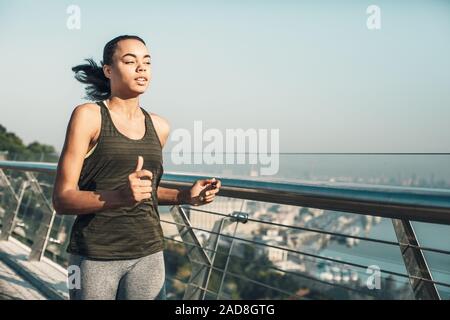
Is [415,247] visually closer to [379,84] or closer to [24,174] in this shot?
[24,174]

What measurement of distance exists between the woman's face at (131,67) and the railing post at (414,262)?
826 mm

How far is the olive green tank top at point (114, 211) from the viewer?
1381 mm

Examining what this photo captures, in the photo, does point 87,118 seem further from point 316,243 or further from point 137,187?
point 316,243

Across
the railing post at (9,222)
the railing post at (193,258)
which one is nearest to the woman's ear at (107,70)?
the railing post at (193,258)

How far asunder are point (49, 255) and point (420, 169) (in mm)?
2715

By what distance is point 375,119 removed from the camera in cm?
4978

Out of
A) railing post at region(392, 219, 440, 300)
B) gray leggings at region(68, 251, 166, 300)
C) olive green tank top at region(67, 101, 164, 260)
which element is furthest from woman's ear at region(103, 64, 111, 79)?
railing post at region(392, 219, 440, 300)

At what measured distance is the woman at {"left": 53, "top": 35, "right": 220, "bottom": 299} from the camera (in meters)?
1.34

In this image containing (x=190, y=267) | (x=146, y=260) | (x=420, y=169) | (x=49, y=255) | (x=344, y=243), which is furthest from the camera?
(x=49, y=255)

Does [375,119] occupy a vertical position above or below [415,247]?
above

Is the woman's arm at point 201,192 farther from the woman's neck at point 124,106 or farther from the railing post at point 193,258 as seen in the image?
the railing post at point 193,258

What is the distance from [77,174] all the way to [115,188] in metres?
0.11

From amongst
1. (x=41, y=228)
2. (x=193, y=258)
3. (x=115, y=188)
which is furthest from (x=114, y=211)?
(x=41, y=228)
